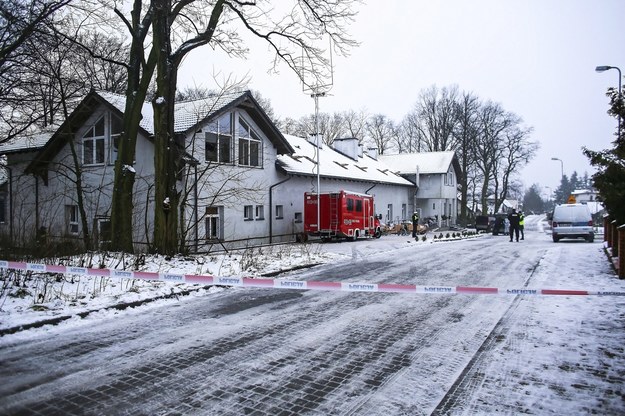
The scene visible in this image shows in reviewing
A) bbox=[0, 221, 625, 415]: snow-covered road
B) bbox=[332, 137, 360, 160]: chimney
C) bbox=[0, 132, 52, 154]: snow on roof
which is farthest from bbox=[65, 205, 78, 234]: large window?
bbox=[332, 137, 360, 160]: chimney

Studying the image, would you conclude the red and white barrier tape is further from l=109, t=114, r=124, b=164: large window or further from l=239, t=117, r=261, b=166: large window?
l=239, t=117, r=261, b=166: large window

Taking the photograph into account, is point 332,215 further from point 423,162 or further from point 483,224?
point 423,162

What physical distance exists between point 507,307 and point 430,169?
130ft

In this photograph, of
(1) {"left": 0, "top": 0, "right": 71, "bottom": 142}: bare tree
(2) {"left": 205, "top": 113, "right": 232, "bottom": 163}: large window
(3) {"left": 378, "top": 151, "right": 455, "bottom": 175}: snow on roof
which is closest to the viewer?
(1) {"left": 0, "top": 0, "right": 71, "bottom": 142}: bare tree

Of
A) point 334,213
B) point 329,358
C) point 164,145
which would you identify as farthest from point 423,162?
point 329,358

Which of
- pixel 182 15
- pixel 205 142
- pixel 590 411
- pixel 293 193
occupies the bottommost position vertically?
pixel 590 411

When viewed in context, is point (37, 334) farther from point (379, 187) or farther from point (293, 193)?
point (379, 187)

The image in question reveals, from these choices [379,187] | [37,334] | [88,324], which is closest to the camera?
[37,334]

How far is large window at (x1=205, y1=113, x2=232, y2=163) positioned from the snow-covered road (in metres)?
12.7

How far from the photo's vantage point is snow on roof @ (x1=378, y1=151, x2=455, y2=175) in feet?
153

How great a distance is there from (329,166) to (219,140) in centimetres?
1146

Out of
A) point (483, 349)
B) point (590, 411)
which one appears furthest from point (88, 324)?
point (590, 411)

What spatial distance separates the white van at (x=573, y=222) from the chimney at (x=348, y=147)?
1948cm

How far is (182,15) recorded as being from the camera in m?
15.8
